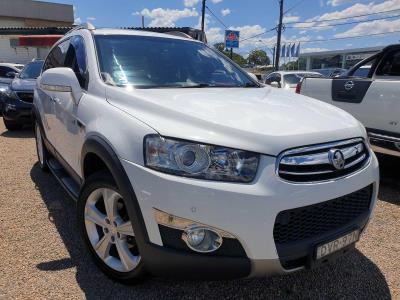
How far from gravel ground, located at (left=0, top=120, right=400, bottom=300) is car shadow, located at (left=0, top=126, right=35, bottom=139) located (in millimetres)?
4569

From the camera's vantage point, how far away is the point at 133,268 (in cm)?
248

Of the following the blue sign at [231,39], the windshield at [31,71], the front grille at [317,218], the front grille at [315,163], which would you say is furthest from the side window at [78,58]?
the blue sign at [231,39]

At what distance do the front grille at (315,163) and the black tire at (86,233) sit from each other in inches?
39.3

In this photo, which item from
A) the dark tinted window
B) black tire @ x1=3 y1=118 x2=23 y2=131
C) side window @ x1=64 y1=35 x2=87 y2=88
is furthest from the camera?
the dark tinted window

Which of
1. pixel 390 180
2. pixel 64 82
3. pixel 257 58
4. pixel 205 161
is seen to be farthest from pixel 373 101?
pixel 257 58

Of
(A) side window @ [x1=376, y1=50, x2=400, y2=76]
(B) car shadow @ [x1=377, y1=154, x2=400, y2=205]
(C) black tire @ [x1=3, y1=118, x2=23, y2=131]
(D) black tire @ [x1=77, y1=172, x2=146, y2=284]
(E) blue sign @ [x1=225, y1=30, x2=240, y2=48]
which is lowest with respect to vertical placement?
(C) black tire @ [x1=3, y1=118, x2=23, y2=131]

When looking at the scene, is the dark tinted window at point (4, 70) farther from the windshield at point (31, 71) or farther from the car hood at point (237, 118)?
the car hood at point (237, 118)

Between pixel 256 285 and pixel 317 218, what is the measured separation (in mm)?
770

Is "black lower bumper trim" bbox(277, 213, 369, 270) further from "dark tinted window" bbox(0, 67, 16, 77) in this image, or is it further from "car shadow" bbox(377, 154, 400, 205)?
"dark tinted window" bbox(0, 67, 16, 77)

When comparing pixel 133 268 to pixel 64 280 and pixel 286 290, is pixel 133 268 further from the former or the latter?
pixel 286 290

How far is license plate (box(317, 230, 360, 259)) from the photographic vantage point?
7.38 ft

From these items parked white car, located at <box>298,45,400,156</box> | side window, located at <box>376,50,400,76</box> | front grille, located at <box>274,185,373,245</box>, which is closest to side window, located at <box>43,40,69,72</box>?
front grille, located at <box>274,185,373,245</box>

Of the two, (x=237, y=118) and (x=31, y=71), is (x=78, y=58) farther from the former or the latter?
(x=31, y=71)

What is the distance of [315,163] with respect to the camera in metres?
2.21
